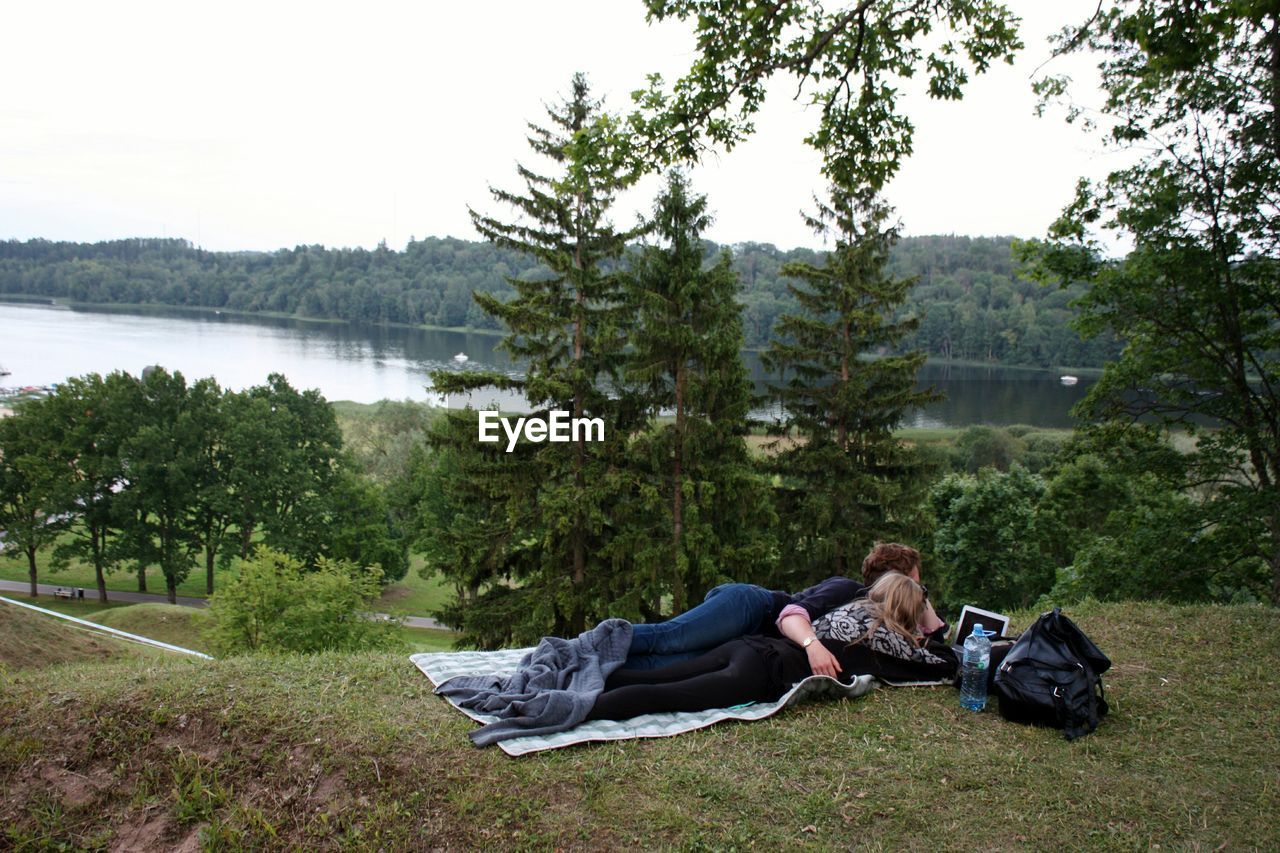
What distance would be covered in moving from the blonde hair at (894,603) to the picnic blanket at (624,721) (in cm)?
38

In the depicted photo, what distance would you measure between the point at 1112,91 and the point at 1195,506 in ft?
18.8

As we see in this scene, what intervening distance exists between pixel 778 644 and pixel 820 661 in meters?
0.27

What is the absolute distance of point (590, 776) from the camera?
3873 millimetres

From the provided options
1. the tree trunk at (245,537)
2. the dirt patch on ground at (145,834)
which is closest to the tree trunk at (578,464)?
the dirt patch on ground at (145,834)

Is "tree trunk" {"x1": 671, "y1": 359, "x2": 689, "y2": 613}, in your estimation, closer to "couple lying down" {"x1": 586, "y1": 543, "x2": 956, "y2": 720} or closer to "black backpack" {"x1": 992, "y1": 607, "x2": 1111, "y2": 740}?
"couple lying down" {"x1": 586, "y1": 543, "x2": 956, "y2": 720}

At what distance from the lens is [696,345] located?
15969 millimetres

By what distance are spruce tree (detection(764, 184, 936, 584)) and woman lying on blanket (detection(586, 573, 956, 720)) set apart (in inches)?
537

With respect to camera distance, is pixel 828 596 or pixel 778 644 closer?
pixel 778 644

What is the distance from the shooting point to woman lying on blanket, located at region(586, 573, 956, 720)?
179 inches

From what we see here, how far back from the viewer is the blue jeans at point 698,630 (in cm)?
487

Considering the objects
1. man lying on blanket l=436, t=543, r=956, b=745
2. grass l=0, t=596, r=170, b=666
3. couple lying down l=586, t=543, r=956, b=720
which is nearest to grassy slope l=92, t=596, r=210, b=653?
grass l=0, t=596, r=170, b=666

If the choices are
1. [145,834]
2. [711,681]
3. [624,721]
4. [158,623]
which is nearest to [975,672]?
[711,681]

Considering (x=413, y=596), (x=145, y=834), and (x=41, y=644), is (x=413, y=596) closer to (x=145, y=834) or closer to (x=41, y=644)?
(x=41, y=644)

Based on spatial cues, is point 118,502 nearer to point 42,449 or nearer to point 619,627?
point 42,449
